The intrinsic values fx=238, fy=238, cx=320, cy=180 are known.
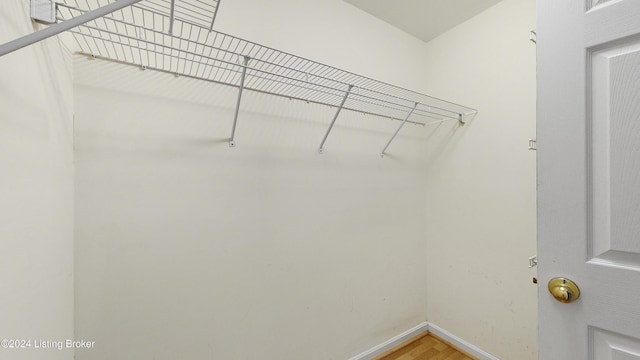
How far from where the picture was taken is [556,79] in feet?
2.29

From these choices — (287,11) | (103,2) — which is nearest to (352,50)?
(287,11)

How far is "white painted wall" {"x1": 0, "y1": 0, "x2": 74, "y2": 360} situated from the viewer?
511 mm

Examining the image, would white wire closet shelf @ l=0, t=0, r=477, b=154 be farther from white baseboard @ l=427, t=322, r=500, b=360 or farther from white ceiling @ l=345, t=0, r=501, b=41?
white baseboard @ l=427, t=322, r=500, b=360

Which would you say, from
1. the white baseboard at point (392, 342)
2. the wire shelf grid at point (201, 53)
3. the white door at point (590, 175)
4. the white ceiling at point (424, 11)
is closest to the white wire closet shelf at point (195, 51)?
the wire shelf grid at point (201, 53)

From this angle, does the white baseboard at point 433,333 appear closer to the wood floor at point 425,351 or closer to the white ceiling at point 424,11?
the wood floor at point 425,351

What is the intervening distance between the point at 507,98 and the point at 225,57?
163 cm

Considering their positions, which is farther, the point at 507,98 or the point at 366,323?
the point at 366,323

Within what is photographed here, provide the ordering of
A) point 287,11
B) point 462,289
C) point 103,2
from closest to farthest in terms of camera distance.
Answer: point 103,2
point 287,11
point 462,289

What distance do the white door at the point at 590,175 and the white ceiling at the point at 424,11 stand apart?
0.98m

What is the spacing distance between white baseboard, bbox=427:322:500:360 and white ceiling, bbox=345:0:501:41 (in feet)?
7.32

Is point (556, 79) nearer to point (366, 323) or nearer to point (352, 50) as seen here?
point (352, 50)

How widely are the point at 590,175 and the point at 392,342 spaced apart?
1560mm

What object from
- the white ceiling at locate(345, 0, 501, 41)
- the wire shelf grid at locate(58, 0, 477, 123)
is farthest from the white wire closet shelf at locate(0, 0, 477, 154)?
the white ceiling at locate(345, 0, 501, 41)

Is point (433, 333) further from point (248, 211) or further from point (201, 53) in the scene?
point (201, 53)
